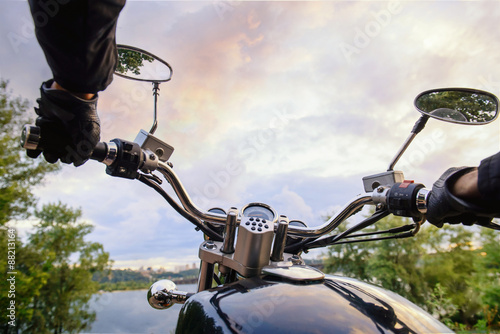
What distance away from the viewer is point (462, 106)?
1.16m

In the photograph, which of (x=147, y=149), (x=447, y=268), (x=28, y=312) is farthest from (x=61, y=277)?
(x=447, y=268)

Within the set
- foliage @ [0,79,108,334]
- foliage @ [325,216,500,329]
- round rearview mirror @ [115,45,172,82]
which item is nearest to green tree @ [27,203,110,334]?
foliage @ [0,79,108,334]

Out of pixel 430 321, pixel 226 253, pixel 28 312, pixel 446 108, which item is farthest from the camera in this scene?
pixel 28 312

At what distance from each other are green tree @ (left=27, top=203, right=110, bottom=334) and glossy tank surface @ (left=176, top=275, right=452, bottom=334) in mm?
19941

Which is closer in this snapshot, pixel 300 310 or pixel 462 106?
pixel 300 310

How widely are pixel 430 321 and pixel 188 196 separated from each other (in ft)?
2.66

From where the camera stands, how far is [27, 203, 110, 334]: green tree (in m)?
17.4

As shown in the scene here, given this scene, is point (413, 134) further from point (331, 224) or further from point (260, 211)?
point (260, 211)

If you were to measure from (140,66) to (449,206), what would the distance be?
1187 mm

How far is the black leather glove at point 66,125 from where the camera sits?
71 cm

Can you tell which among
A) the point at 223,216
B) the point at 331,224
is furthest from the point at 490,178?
the point at 223,216

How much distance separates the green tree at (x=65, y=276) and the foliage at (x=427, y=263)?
612 inches

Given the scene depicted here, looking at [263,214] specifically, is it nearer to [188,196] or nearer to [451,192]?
[188,196]

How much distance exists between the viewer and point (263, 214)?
1102 mm
